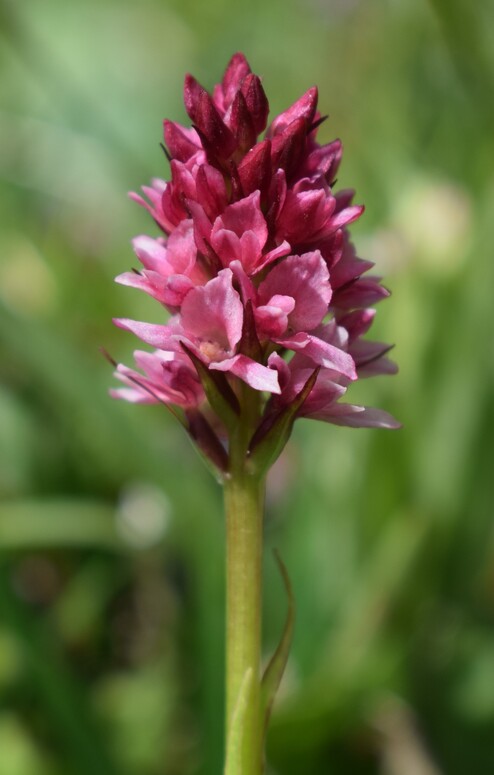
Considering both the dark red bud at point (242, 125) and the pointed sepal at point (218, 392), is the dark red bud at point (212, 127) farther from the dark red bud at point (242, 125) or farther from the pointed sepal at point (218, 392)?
the pointed sepal at point (218, 392)

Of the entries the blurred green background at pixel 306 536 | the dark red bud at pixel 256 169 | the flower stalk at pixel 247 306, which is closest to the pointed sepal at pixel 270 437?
the flower stalk at pixel 247 306

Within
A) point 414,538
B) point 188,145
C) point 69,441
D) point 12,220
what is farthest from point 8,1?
point 188,145

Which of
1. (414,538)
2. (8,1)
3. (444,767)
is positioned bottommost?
(444,767)

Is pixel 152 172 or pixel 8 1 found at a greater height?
pixel 8 1

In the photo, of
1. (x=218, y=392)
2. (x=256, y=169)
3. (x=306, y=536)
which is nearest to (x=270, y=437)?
(x=218, y=392)

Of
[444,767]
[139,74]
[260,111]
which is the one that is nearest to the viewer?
[260,111]

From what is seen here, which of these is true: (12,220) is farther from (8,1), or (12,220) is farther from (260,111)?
(260,111)

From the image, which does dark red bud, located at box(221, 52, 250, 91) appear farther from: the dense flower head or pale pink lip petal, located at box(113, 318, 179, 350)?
pale pink lip petal, located at box(113, 318, 179, 350)
